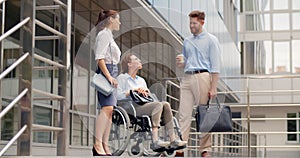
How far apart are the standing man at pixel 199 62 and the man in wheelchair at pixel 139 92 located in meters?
0.27

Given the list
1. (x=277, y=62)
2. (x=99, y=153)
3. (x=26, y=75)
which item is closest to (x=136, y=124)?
(x=99, y=153)

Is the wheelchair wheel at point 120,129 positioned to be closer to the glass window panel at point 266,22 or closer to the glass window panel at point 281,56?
the glass window panel at point 281,56

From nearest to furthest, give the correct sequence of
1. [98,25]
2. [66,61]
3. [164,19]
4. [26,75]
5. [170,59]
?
[26,75] → [66,61] → [98,25] → [170,59] → [164,19]

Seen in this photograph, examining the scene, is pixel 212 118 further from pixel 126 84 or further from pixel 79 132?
pixel 79 132

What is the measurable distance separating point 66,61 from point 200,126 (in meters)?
1.31

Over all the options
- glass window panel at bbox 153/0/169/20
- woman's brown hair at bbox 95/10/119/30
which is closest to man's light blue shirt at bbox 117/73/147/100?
woman's brown hair at bbox 95/10/119/30

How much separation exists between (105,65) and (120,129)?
84cm

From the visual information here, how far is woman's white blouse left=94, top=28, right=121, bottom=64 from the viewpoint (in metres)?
4.24

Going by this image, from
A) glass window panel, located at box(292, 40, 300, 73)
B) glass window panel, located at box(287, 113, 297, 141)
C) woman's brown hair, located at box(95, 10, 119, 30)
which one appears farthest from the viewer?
glass window panel, located at box(287, 113, 297, 141)

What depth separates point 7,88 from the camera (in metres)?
6.80

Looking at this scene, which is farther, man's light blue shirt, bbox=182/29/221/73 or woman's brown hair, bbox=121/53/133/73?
woman's brown hair, bbox=121/53/133/73

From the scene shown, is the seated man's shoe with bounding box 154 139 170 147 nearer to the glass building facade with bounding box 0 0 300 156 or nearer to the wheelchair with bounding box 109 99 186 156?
the wheelchair with bounding box 109 99 186 156

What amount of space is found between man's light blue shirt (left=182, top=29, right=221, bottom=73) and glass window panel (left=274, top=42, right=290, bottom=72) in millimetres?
18823

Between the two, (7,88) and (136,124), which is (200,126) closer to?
(136,124)
